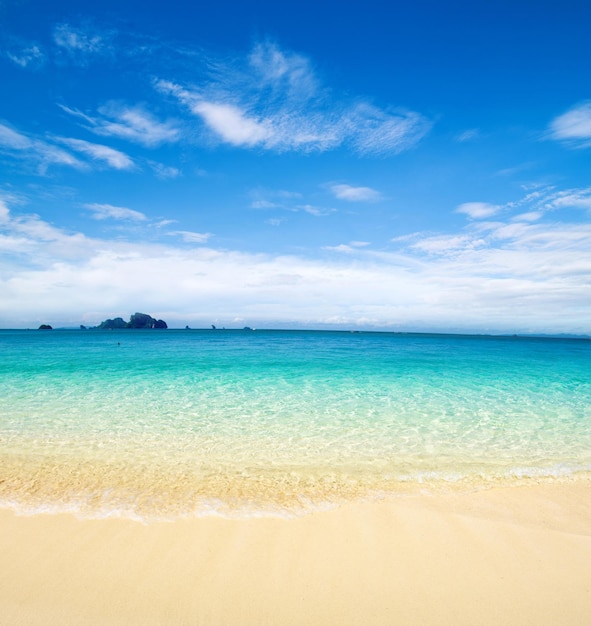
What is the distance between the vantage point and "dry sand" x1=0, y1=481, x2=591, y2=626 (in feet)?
11.3

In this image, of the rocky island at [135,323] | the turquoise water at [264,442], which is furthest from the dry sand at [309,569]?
the rocky island at [135,323]

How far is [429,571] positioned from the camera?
3984 millimetres

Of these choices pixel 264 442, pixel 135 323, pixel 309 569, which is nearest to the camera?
pixel 309 569

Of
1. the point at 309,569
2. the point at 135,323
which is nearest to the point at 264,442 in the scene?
the point at 309,569

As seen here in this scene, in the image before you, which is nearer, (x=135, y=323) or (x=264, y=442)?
(x=264, y=442)

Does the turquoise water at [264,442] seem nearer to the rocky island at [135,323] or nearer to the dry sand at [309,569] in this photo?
the dry sand at [309,569]

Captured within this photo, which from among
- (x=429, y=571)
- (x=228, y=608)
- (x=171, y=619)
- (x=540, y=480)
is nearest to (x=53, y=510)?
(x=171, y=619)

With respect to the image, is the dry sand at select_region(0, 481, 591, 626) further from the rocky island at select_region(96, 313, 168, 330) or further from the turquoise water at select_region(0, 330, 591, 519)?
the rocky island at select_region(96, 313, 168, 330)

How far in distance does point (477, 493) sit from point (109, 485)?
6465 mm

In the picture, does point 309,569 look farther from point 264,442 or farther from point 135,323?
point 135,323

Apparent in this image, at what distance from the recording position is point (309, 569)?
4.02 metres

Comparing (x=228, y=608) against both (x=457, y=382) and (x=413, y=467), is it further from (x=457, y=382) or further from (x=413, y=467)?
(x=457, y=382)

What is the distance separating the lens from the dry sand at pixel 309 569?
343 cm

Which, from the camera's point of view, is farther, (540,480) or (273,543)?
(540,480)
